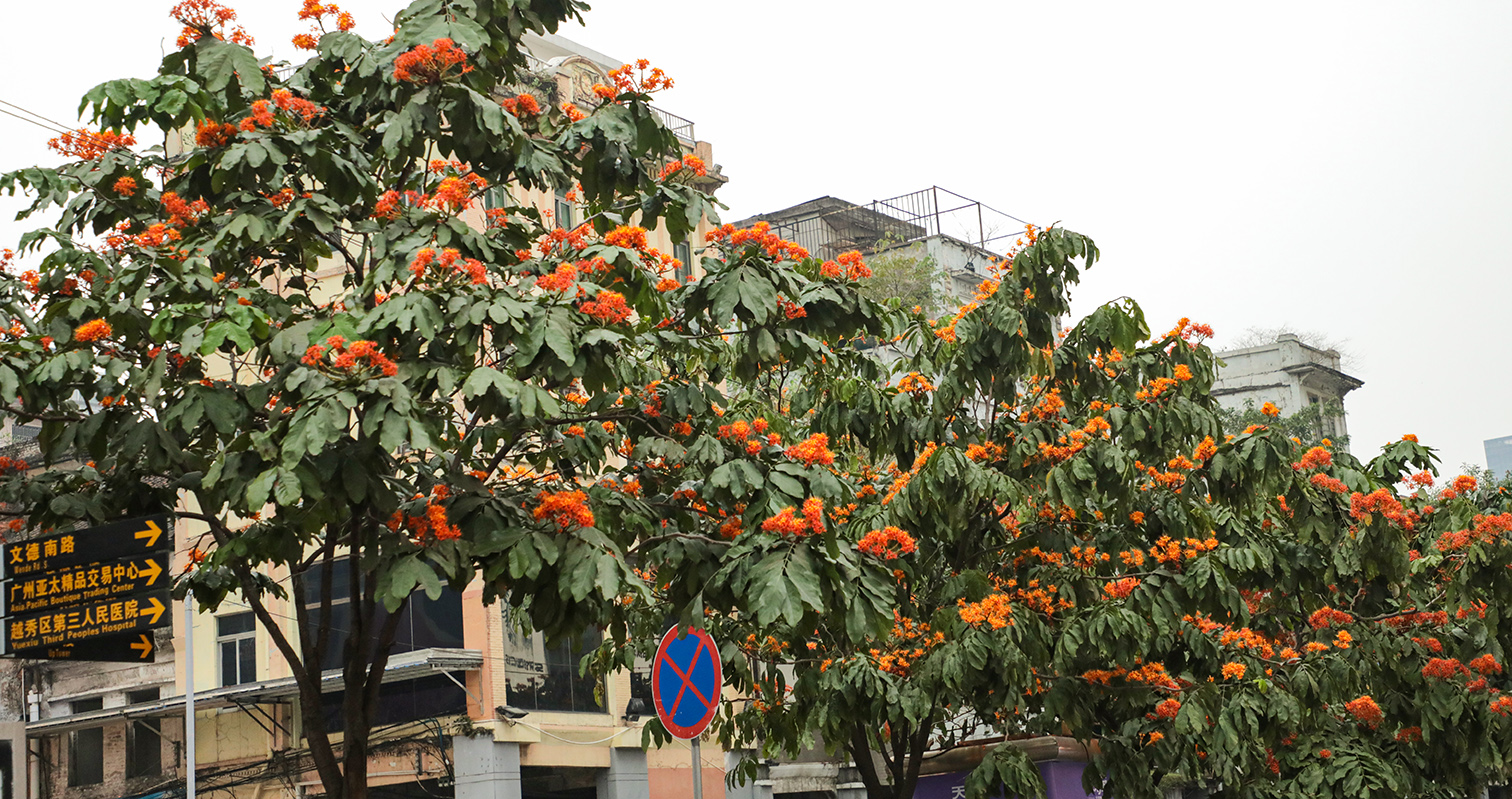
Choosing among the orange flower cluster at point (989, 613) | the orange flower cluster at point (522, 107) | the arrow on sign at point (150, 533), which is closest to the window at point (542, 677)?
the orange flower cluster at point (989, 613)

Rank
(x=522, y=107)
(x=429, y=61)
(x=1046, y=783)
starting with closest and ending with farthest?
(x=429, y=61), (x=522, y=107), (x=1046, y=783)

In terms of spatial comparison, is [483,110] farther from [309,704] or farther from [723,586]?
[309,704]

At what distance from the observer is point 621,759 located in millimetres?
24703

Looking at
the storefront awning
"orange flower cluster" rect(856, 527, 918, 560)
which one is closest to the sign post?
"orange flower cluster" rect(856, 527, 918, 560)

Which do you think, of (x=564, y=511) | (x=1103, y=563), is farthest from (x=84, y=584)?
(x=1103, y=563)

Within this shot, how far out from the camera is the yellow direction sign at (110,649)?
8.95m

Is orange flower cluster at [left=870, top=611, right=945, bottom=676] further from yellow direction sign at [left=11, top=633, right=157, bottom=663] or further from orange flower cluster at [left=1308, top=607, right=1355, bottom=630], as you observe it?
Result: yellow direction sign at [left=11, top=633, right=157, bottom=663]

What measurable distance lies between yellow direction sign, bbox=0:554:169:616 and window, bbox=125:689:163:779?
18.1m

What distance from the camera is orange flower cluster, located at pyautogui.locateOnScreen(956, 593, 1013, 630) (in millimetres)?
11203

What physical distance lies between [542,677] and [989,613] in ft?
45.1

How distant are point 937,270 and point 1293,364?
16202 mm

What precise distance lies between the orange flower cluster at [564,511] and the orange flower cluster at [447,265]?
3.81ft

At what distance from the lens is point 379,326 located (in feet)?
23.1

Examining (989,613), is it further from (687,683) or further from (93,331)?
(93,331)
